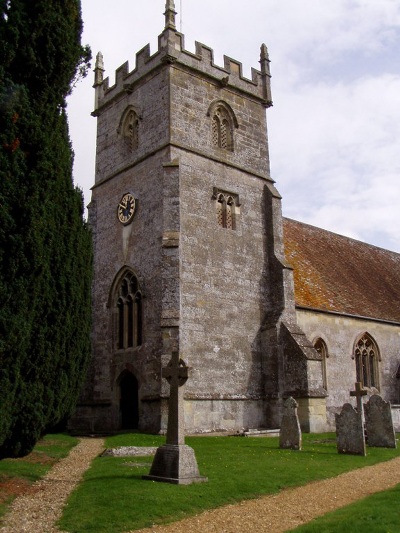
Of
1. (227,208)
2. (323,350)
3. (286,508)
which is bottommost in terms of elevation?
(286,508)

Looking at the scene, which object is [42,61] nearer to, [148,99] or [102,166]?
[148,99]

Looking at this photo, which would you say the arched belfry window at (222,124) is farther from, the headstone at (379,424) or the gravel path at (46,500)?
the gravel path at (46,500)

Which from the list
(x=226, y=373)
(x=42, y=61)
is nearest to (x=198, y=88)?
(x=226, y=373)

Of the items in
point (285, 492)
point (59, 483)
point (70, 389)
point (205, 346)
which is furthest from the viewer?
point (205, 346)

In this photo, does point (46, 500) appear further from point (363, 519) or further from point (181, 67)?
point (181, 67)

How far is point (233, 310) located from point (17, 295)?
12.1 meters

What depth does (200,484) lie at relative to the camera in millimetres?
9438

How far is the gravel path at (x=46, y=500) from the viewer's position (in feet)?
23.8

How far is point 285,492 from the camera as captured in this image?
9430 mm

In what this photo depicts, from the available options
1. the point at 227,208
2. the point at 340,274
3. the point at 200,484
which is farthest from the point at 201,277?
the point at 200,484

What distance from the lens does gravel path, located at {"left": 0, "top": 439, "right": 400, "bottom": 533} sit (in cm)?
726

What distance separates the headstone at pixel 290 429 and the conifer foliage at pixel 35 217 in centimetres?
619

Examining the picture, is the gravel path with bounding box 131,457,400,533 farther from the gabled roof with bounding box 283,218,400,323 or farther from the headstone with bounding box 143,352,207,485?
the gabled roof with bounding box 283,218,400,323

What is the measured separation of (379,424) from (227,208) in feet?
30.8
